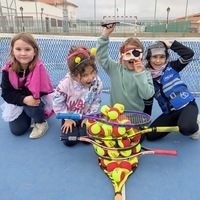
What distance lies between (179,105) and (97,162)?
88cm

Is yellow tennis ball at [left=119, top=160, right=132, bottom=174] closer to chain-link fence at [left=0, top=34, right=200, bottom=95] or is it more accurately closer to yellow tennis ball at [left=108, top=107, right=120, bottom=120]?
yellow tennis ball at [left=108, top=107, right=120, bottom=120]

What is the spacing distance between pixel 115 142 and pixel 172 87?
2.52 ft

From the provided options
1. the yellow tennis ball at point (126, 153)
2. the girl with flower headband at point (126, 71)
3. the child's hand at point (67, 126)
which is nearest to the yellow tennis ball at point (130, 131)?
the yellow tennis ball at point (126, 153)

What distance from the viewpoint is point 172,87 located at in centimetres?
208

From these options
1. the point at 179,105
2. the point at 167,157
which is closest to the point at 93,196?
the point at 167,157

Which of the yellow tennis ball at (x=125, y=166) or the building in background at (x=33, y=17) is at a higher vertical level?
the building in background at (x=33, y=17)

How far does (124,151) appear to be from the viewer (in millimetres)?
1695

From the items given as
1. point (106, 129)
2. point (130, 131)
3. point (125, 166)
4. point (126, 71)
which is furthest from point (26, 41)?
point (125, 166)

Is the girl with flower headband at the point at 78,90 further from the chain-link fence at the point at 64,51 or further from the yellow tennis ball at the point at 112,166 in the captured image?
the chain-link fence at the point at 64,51

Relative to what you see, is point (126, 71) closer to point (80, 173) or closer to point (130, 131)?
point (130, 131)

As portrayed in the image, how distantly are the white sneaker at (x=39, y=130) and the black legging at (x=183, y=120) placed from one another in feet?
3.26

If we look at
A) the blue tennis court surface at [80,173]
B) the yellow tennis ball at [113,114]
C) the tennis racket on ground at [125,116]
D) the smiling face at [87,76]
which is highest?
the smiling face at [87,76]

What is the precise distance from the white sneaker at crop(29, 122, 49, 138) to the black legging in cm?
99

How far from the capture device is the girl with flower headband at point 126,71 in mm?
1933
